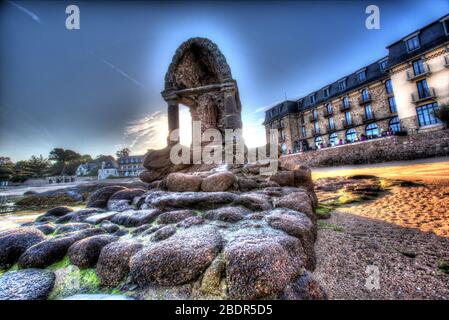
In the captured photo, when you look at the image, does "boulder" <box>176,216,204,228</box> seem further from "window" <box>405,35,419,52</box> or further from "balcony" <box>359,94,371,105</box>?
"balcony" <box>359,94,371,105</box>

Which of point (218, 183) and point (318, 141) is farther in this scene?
point (318, 141)

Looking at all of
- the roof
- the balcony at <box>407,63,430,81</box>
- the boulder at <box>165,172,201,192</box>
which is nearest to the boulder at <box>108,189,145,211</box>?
the boulder at <box>165,172,201,192</box>

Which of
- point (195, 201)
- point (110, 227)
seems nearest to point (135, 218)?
point (110, 227)

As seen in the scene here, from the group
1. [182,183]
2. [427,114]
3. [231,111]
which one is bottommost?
[182,183]

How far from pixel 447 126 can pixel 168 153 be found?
2534 centimetres

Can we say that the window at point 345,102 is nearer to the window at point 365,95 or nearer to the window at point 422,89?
the window at point 365,95

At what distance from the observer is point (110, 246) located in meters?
1.63

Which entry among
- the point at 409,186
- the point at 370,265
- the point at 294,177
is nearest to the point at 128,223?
the point at 370,265

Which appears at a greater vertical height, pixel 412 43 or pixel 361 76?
pixel 361 76

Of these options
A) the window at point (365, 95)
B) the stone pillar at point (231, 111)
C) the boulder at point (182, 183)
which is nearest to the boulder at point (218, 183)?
the boulder at point (182, 183)

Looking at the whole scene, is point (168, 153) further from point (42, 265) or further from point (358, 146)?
point (358, 146)

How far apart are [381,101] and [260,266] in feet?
108

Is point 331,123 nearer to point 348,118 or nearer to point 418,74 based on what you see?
point 348,118

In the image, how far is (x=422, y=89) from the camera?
1922 centimetres
